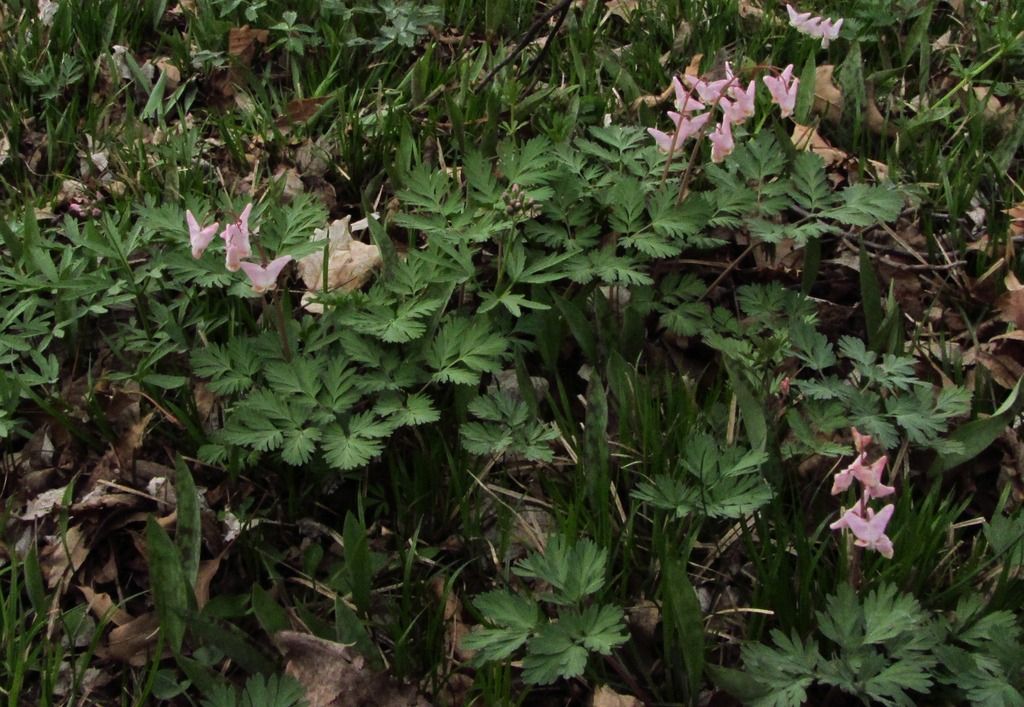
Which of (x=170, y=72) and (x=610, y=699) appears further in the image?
(x=170, y=72)

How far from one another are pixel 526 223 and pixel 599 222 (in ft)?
1.11

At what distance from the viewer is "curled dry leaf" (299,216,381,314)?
2.56 meters

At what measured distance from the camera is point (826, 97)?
3.01 meters

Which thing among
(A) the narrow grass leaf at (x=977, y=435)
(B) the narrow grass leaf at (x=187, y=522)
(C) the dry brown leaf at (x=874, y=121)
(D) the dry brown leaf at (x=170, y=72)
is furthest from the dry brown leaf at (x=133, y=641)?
(C) the dry brown leaf at (x=874, y=121)

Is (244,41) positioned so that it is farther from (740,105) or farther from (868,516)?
(868,516)

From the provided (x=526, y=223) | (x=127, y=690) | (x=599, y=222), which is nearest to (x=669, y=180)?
(x=599, y=222)

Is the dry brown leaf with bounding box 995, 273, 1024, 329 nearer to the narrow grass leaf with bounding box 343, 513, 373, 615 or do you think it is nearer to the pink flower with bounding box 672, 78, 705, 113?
the pink flower with bounding box 672, 78, 705, 113

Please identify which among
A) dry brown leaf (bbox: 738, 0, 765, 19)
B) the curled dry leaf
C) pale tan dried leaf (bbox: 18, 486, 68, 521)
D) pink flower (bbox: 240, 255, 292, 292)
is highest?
dry brown leaf (bbox: 738, 0, 765, 19)

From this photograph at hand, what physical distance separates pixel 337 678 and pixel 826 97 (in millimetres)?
2106

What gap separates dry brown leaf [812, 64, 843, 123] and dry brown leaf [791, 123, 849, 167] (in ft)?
0.32

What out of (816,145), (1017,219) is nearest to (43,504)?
(816,145)

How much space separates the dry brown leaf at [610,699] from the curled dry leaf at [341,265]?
111cm

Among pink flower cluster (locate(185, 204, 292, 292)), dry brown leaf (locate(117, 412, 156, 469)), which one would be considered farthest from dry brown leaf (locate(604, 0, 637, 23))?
dry brown leaf (locate(117, 412, 156, 469))

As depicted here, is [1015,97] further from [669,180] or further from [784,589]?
[784,589]
